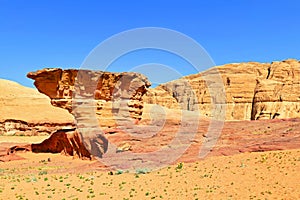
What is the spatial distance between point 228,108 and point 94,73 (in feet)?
205

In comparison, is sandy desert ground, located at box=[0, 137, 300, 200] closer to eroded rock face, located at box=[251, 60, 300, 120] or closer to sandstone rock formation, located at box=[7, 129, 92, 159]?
sandstone rock formation, located at box=[7, 129, 92, 159]

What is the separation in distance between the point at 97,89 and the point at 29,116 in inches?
1063

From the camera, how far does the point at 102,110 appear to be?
24.9 m

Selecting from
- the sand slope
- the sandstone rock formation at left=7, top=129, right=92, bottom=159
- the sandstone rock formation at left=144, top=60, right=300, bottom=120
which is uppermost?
the sandstone rock formation at left=144, top=60, right=300, bottom=120

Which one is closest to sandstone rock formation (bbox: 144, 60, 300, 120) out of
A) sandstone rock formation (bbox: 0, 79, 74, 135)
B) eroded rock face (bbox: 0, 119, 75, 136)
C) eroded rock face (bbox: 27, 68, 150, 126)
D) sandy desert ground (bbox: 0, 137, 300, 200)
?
sandstone rock formation (bbox: 0, 79, 74, 135)

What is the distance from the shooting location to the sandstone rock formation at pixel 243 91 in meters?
73.1

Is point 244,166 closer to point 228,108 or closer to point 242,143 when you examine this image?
point 242,143

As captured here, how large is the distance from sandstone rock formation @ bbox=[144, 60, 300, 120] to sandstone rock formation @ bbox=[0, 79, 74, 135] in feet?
122

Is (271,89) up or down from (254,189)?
up

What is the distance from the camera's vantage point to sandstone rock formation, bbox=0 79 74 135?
45.1 metres

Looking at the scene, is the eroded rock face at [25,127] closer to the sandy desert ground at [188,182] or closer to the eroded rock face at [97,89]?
the eroded rock face at [97,89]

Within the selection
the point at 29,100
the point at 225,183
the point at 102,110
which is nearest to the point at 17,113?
the point at 29,100

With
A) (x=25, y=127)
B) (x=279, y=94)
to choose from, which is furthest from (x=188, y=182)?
(x=279, y=94)

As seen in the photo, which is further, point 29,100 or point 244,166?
point 29,100
